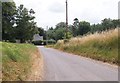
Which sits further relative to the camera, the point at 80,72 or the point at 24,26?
the point at 24,26

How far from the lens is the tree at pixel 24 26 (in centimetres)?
7926

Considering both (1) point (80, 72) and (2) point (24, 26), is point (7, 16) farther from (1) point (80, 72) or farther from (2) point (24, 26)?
(1) point (80, 72)

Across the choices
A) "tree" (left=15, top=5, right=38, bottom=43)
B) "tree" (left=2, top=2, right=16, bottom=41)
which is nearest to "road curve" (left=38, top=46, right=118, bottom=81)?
"tree" (left=2, top=2, right=16, bottom=41)

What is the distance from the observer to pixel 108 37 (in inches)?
1177

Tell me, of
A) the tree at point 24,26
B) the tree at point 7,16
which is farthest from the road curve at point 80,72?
the tree at point 24,26

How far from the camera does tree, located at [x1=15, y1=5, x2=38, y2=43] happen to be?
7926 centimetres

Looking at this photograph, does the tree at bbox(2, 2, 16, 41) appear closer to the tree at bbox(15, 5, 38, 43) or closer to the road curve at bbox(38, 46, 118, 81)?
the tree at bbox(15, 5, 38, 43)

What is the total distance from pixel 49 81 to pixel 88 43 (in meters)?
24.2

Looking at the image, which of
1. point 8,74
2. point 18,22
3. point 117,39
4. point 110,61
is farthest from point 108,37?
point 18,22

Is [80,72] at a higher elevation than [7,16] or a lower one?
lower

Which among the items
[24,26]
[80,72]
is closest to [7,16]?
[24,26]

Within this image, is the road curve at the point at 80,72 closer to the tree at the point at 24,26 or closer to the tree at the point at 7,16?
the tree at the point at 7,16

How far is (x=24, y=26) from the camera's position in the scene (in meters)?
84.7

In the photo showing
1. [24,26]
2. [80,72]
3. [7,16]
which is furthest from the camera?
[24,26]
